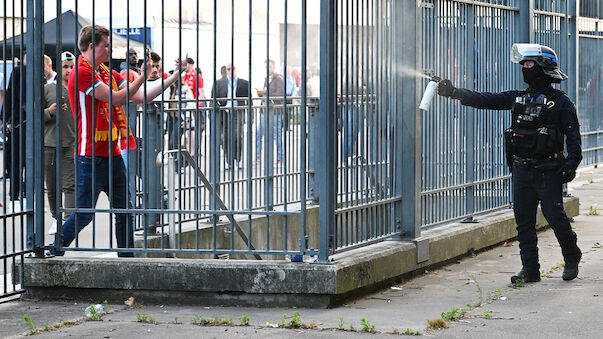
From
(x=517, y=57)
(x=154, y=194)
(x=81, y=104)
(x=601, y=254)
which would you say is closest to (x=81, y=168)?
(x=81, y=104)

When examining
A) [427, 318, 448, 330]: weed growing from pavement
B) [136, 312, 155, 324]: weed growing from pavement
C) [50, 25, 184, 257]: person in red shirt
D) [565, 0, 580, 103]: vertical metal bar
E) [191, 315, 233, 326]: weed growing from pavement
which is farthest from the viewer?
[565, 0, 580, 103]: vertical metal bar

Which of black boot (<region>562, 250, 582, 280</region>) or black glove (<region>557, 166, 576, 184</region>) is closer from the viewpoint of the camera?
black glove (<region>557, 166, 576, 184</region>)

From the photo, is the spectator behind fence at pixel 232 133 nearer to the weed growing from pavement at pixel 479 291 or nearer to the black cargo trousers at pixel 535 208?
the weed growing from pavement at pixel 479 291

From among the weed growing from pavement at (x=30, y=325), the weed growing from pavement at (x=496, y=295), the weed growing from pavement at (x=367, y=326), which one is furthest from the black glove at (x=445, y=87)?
the weed growing from pavement at (x=30, y=325)

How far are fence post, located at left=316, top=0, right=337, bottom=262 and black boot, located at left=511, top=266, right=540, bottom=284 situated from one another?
163cm

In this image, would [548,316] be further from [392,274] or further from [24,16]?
[24,16]

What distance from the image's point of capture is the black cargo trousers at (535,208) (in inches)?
334

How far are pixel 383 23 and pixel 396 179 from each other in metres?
1.20

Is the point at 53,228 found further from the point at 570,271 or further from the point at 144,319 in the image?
the point at 570,271

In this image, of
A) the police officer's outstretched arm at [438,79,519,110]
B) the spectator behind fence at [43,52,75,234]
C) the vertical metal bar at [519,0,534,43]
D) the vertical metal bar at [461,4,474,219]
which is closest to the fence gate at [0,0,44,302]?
the spectator behind fence at [43,52,75,234]

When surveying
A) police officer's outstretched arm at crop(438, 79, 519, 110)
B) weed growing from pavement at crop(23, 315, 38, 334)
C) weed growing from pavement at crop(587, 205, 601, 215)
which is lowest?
weed growing from pavement at crop(23, 315, 38, 334)

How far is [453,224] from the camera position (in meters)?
10.2

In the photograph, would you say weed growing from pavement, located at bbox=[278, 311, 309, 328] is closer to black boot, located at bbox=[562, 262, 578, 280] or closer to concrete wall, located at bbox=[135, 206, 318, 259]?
concrete wall, located at bbox=[135, 206, 318, 259]

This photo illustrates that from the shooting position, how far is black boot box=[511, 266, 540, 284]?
8.45 meters
